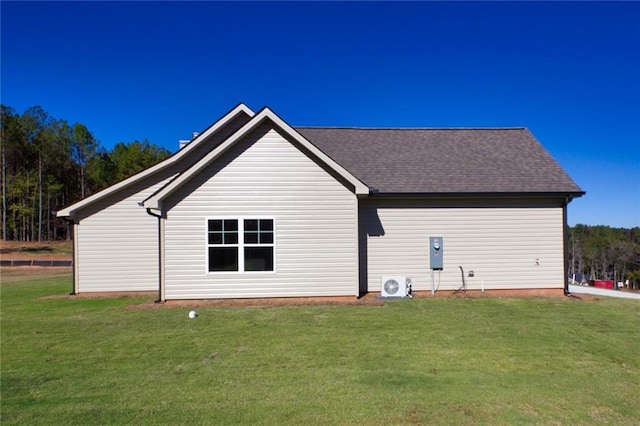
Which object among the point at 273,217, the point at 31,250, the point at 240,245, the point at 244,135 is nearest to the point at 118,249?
the point at 240,245

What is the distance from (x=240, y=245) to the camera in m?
11.3

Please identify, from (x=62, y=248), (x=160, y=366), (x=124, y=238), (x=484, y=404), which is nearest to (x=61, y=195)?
(x=62, y=248)

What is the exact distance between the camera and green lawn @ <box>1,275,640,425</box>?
4348 mm

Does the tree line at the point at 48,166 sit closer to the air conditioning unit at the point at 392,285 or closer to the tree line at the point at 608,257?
the air conditioning unit at the point at 392,285

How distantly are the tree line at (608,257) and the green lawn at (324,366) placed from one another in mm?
65099

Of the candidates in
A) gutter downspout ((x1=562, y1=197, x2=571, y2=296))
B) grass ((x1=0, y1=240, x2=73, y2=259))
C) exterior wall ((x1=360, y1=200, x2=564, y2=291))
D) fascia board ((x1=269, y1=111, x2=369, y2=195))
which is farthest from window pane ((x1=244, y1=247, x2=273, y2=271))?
grass ((x1=0, y1=240, x2=73, y2=259))

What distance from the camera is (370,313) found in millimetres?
9594

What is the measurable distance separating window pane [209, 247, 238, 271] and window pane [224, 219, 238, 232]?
535 mm

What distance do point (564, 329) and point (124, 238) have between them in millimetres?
12730

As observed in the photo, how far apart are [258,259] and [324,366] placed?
19.3ft

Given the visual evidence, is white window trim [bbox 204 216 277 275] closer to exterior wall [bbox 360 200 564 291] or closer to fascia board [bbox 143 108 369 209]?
fascia board [bbox 143 108 369 209]

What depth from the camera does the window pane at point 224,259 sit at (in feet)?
36.9

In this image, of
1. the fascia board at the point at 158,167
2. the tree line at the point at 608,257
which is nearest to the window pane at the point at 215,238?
the fascia board at the point at 158,167

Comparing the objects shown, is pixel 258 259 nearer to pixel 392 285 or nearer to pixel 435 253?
pixel 392 285
